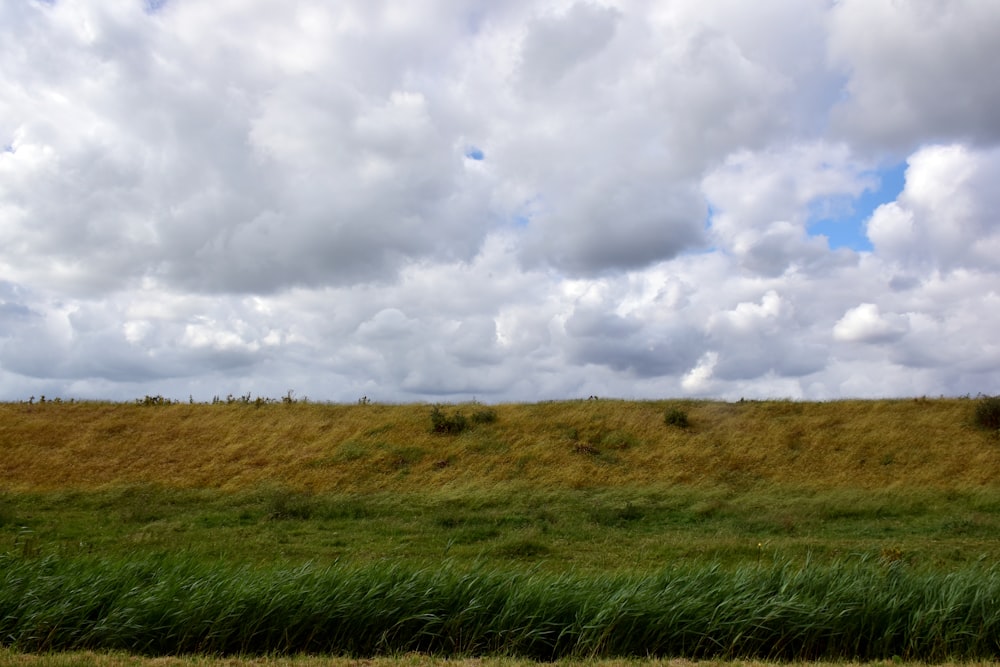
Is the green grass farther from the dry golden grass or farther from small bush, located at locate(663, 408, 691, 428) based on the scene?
small bush, located at locate(663, 408, 691, 428)

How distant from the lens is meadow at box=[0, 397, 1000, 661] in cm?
887

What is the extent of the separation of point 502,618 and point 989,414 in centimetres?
2711

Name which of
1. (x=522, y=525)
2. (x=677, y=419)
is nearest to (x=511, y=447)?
(x=677, y=419)

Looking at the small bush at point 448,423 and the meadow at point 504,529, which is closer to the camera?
the meadow at point 504,529

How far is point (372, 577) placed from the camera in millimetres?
9438

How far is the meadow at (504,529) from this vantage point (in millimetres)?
8867

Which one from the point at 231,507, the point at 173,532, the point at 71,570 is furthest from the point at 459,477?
the point at 71,570

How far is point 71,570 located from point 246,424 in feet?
73.6

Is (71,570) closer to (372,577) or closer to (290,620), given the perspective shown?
(290,620)

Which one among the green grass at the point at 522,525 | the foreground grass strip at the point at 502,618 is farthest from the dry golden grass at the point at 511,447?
the foreground grass strip at the point at 502,618

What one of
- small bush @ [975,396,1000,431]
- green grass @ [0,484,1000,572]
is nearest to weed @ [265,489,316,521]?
green grass @ [0,484,1000,572]

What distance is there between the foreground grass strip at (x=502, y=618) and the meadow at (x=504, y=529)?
33 mm

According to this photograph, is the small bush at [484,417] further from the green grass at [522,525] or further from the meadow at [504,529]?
the green grass at [522,525]

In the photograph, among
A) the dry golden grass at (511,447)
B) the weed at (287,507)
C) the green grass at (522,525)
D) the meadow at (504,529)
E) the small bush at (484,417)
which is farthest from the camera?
the small bush at (484,417)
